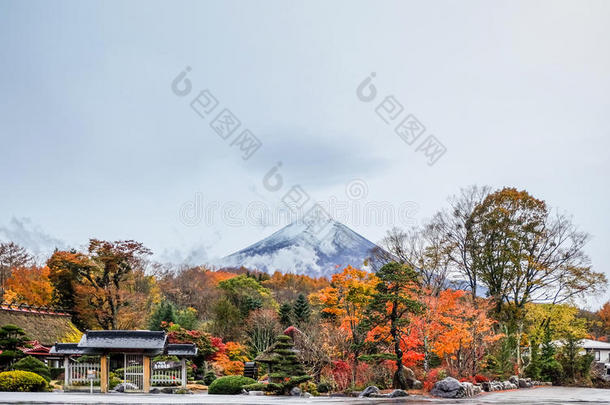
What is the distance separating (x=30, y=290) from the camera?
4644cm

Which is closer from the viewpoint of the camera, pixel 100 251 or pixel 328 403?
pixel 328 403

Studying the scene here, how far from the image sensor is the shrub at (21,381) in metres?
22.8

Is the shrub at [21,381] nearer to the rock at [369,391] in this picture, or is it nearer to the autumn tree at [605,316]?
the rock at [369,391]

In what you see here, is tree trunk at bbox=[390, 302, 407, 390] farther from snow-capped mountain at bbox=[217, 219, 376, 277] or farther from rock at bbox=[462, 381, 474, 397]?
snow-capped mountain at bbox=[217, 219, 376, 277]

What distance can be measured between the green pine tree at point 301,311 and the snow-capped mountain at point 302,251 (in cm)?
8925

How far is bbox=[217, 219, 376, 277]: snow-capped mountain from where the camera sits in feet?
473

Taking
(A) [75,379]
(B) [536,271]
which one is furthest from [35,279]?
(B) [536,271]

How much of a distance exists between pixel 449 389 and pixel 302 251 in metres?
136

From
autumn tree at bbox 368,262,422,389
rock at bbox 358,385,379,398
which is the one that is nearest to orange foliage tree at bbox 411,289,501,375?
autumn tree at bbox 368,262,422,389

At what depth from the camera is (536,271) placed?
34594 millimetres

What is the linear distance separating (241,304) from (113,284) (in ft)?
37.7

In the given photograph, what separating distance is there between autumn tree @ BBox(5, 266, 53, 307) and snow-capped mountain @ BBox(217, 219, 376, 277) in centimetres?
8727

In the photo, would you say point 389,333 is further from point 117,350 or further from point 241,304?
point 241,304

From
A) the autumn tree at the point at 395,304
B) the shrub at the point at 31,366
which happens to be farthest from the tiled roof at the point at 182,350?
the autumn tree at the point at 395,304
